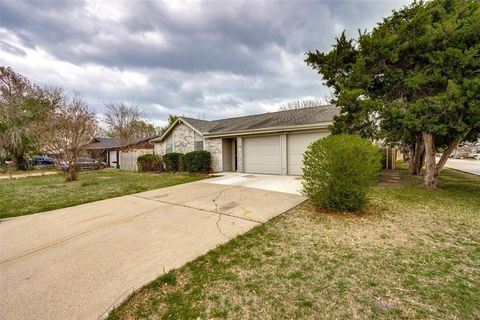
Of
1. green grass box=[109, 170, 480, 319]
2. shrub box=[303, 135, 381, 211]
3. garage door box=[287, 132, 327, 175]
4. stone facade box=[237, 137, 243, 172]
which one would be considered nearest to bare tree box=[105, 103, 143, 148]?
stone facade box=[237, 137, 243, 172]

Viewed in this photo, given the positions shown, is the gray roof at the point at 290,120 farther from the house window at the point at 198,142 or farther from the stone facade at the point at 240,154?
the stone facade at the point at 240,154

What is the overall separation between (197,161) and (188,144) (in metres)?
2.72

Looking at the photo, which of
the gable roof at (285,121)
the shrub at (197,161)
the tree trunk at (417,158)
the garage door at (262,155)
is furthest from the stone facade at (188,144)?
the tree trunk at (417,158)

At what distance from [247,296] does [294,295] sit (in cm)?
51

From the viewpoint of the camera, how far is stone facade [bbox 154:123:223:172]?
1403cm

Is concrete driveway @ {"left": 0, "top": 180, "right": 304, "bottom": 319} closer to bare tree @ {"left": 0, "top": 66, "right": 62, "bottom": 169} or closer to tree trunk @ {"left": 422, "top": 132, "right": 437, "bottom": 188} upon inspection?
tree trunk @ {"left": 422, "top": 132, "right": 437, "bottom": 188}

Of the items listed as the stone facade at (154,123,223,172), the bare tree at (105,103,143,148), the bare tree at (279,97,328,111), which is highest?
the bare tree at (279,97,328,111)

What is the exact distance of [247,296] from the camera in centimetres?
235

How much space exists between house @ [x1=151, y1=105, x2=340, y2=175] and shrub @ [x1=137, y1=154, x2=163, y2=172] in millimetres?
1361

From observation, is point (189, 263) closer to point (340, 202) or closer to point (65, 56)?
point (340, 202)

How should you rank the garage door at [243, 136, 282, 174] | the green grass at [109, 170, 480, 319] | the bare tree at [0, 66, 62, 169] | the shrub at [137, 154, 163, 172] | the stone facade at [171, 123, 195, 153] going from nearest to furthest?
the green grass at [109, 170, 480, 319], the garage door at [243, 136, 282, 174], the stone facade at [171, 123, 195, 153], the shrub at [137, 154, 163, 172], the bare tree at [0, 66, 62, 169]

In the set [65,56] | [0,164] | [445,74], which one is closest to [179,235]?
[445,74]

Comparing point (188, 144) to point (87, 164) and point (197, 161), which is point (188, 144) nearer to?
point (197, 161)

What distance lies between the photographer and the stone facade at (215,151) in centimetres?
1393
